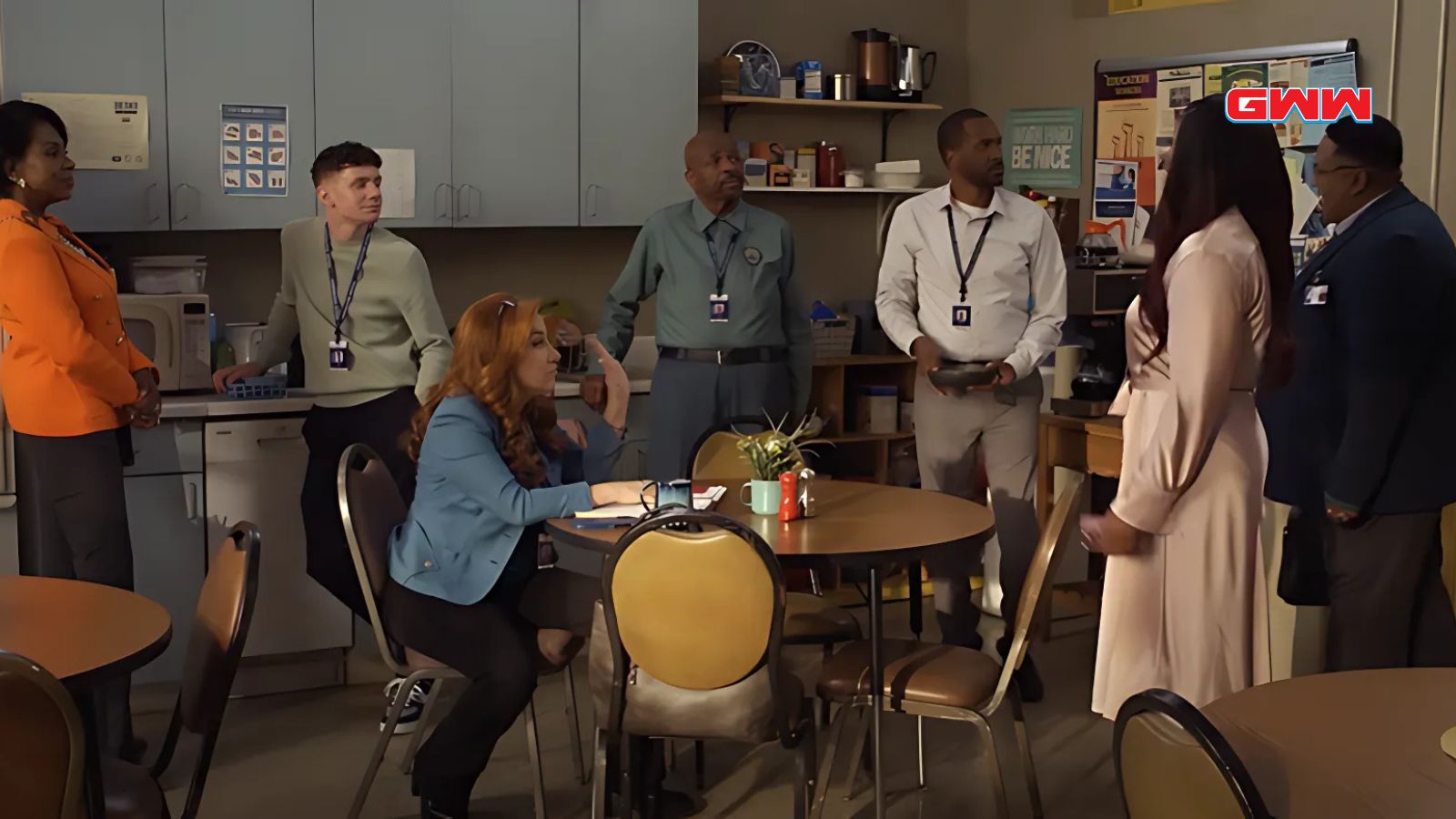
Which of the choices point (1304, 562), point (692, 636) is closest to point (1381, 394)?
point (1304, 562)

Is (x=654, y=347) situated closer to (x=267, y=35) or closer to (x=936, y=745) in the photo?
(x=267, y=35)

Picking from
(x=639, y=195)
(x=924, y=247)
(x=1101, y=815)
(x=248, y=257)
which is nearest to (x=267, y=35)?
(x=248, y=257)

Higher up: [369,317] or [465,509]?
[369,317]

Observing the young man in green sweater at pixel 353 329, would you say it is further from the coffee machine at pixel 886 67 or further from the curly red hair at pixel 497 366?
the coffee machine at pixel 886 67

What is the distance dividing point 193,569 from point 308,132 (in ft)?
5.04

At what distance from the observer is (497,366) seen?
11.6 ft

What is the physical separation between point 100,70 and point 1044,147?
3800 mm

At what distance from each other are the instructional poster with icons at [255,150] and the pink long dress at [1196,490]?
3252 millimetres

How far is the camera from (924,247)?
496 centimetres

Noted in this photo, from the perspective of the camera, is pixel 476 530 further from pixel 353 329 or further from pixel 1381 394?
pixel 1381 394

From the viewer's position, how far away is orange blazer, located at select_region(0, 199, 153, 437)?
387 centimetres

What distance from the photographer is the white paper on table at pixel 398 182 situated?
5297mm

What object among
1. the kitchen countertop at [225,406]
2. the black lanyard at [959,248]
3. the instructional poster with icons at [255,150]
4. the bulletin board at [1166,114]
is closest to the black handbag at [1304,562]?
the black lanyard at [959,248]

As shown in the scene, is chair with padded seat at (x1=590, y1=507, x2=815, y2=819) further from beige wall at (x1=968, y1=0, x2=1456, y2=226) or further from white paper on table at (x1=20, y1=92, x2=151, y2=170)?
beige wall at (x1=968, y1=0, x2=1456, y2=226)
